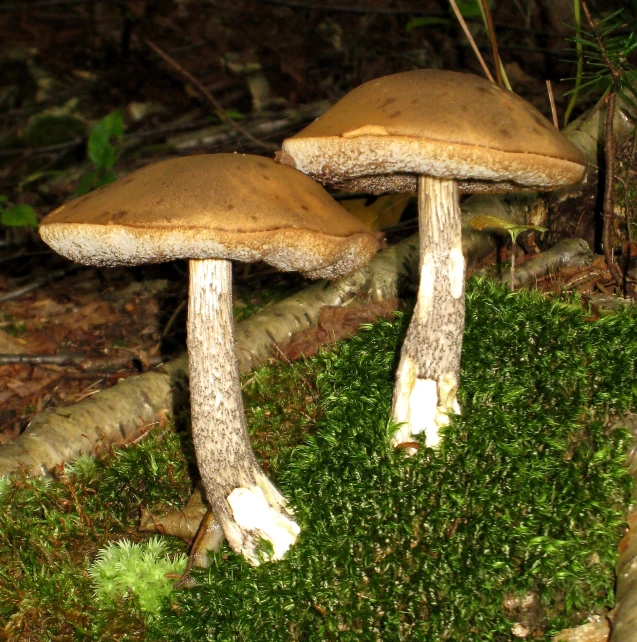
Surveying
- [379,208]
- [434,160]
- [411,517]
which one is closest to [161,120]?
[379,208]

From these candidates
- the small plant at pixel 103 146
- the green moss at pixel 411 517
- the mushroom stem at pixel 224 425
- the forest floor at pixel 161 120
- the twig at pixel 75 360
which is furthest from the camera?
the twig at pixel 75 360

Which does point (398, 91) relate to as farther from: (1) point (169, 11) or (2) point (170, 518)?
(1) point (169, 11)

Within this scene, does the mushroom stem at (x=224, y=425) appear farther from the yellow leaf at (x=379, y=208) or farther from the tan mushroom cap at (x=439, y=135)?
the yellow leaf at (x=379, y=208)

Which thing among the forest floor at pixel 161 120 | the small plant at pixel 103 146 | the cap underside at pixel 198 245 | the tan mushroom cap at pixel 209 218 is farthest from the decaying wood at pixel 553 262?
the small plant at pixel 103 146

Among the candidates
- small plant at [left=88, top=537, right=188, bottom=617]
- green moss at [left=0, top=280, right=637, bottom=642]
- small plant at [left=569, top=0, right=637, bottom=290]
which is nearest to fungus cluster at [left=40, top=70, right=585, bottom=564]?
green moss at [left=0, top=280, right=637, bottom=642]

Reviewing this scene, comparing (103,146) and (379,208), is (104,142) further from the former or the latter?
(379,208)

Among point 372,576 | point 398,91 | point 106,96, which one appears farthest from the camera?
point 106,96

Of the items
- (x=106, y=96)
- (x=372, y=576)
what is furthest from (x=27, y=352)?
(x=106, y=96)
